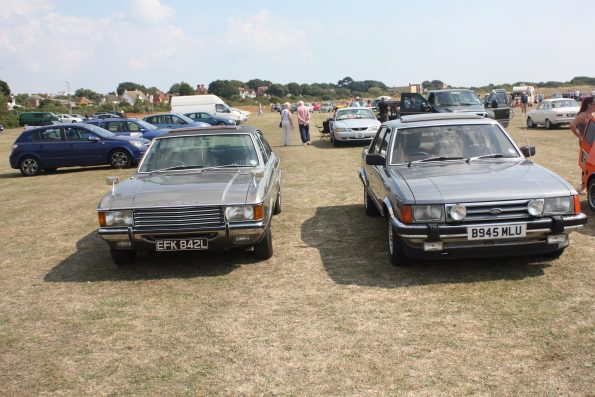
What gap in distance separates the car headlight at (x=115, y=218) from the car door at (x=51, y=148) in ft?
38.6

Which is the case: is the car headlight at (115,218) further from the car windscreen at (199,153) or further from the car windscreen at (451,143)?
the car windscreen at (451,143)

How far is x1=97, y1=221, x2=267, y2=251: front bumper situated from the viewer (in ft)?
18.5

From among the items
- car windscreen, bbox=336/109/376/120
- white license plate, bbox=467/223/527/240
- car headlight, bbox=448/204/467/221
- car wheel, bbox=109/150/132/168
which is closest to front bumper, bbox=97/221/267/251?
car headlight, bbox=448/204/467/221

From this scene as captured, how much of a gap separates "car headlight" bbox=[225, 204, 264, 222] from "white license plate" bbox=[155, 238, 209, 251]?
358 millimetres

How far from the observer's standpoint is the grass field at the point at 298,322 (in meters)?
3.59

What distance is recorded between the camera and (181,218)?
5648 millimetres

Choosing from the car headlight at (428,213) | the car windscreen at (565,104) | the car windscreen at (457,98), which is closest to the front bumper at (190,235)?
the car headlight at (428,213)

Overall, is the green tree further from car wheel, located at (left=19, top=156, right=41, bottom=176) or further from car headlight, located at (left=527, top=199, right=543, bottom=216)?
car headlight, located at (left=527, top=199, right=543, bottom=216)

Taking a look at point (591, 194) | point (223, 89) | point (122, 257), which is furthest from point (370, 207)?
point (223, 89)

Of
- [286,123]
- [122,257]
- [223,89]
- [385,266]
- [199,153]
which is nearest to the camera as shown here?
[385,266]

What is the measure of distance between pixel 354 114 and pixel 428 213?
52.0 ft

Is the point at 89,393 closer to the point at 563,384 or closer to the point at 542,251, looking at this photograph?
the point at 563,384

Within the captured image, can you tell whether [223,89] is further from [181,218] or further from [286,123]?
[181,218]

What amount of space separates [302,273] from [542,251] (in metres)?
2.41
